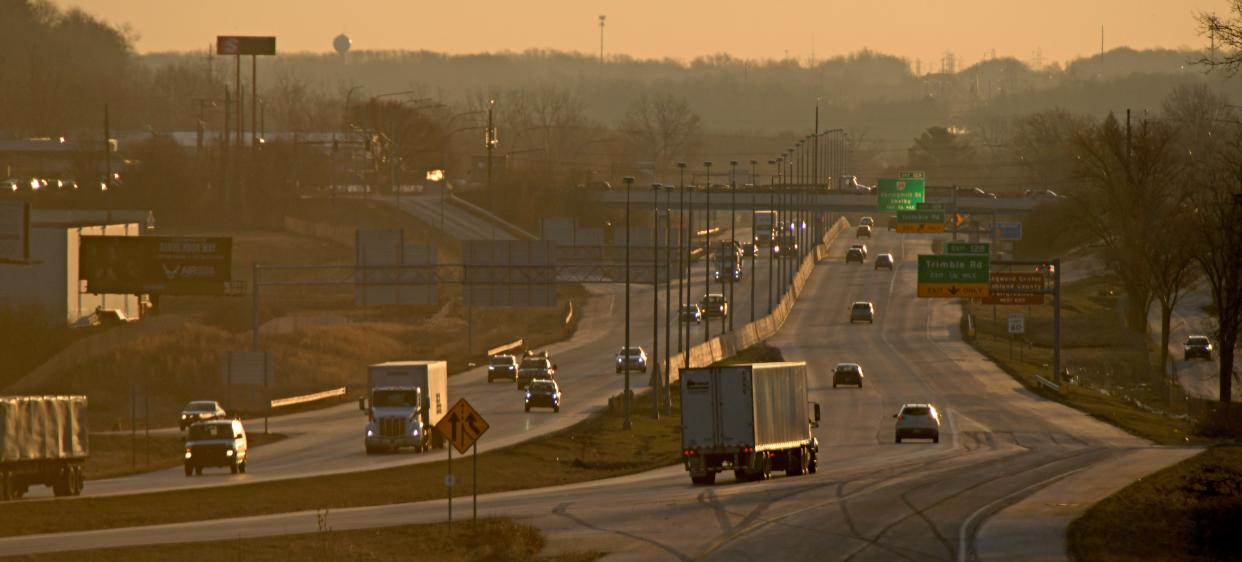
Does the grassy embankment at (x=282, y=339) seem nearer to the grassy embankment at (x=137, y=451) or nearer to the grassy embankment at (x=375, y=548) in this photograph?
the grassy embankment at (x=137, y=451)

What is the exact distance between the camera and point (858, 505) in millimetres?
41875

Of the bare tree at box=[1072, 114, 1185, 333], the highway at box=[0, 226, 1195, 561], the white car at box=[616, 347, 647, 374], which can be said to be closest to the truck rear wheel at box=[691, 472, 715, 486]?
the highway at box=[0, 226, 1195, 561]

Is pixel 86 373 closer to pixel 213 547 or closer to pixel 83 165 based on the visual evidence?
pixel 213 547

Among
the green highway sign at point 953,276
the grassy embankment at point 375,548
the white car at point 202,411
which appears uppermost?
the green highway sign at point 953,276

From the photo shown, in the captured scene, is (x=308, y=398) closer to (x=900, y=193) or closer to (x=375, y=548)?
(x=900, y=193)

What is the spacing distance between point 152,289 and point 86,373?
20.6ft

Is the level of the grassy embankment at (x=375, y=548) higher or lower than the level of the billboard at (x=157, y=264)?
lower

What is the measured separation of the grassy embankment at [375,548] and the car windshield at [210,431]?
66.0 ft

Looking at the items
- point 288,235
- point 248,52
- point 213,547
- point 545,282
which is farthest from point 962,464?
point 248,52

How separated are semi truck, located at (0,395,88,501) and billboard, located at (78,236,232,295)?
4349 cm

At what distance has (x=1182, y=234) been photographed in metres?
107

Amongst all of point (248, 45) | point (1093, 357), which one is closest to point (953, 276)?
point (1093, 357)

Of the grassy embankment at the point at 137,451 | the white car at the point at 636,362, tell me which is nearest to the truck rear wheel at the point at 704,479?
the grassy embankment at the point at 137,451

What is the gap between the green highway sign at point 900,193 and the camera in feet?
412
